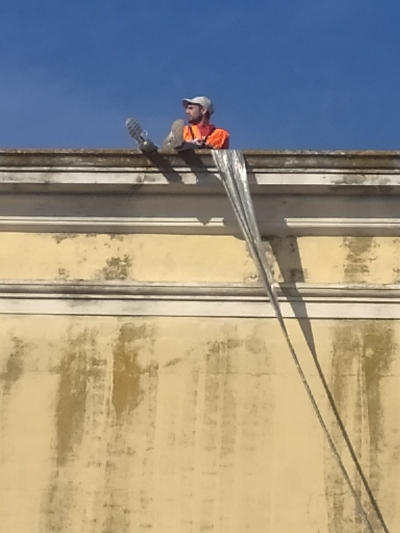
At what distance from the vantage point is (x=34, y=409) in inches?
303

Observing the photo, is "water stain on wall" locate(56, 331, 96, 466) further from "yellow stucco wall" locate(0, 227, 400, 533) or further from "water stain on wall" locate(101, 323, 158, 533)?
"water stain on wall" locate(101, 323, 158, 533)

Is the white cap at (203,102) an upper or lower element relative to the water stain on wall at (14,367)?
upper

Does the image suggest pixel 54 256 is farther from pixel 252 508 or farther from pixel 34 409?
pixel 252 508

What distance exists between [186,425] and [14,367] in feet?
4.51

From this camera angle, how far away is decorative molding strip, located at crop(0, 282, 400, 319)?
A: 767 centimetres

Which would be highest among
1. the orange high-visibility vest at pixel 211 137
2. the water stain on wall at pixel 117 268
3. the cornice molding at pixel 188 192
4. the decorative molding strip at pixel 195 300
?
the orange high-visibility vest at pixel 211 137

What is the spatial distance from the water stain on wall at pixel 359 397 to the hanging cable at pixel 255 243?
41 millimetres

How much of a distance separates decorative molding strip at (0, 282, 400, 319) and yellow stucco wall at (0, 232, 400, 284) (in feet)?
0.35

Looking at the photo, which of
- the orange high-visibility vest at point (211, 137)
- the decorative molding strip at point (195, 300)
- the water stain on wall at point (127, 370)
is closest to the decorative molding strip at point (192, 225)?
the decorative molding strip at point (195, 300)

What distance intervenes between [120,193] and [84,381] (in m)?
1.45

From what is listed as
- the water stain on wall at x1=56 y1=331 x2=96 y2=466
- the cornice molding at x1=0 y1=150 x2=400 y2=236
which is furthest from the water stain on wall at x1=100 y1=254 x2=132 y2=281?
the water stain on wall at x1=56 y1=331 x2=96 y2=466

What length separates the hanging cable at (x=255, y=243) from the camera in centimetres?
738

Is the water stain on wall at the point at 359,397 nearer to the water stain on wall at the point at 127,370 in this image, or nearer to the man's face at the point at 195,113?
the water stain on wall at the point at 127,370

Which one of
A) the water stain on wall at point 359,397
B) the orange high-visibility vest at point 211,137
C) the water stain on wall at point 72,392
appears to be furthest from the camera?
the orange high-visibility vest at point 211,137
